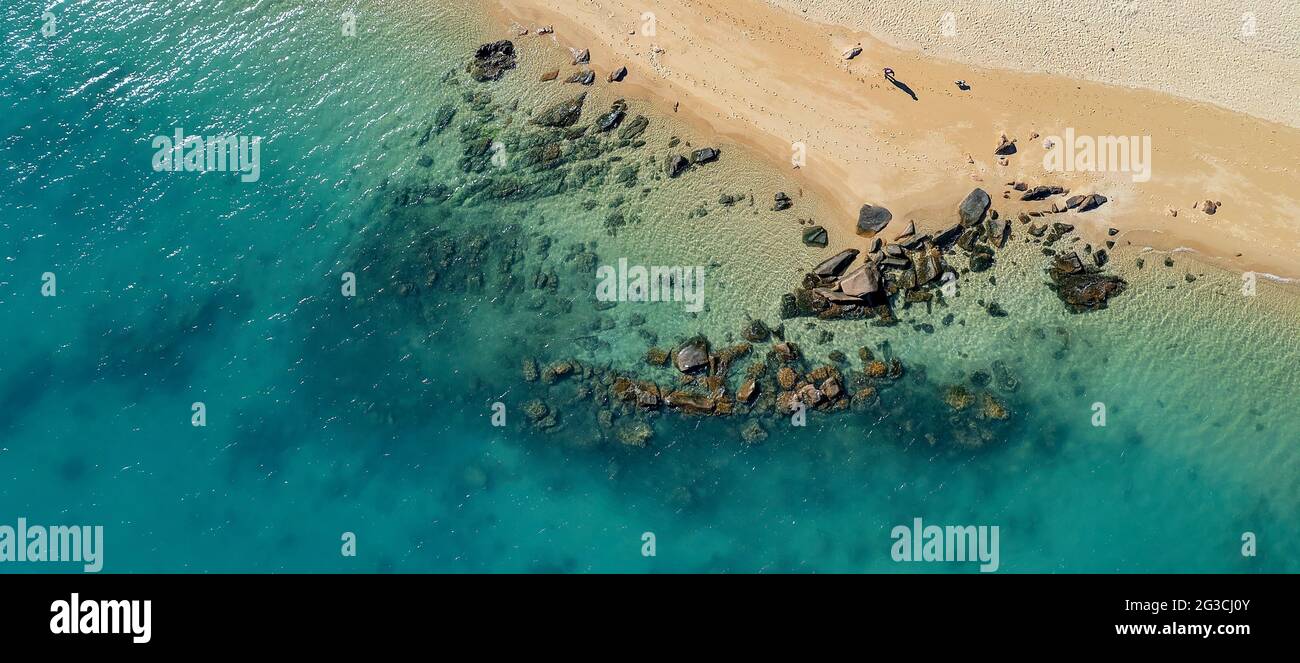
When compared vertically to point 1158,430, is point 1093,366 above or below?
above

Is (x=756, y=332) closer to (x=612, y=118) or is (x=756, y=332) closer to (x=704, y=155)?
(x=704, y=155)

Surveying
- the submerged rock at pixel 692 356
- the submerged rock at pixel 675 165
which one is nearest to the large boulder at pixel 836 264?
the submerged rock at pixel 692 356

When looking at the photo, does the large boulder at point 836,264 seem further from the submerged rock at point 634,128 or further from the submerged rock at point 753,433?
the submerged rock at point 634,128

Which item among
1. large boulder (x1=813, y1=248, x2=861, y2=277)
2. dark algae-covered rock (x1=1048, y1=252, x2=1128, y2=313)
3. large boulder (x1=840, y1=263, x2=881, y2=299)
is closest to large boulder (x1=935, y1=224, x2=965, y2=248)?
large boulder (x1=840, y1=263, x2=881, y2=299)

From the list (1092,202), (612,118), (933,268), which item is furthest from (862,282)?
(612,118)
